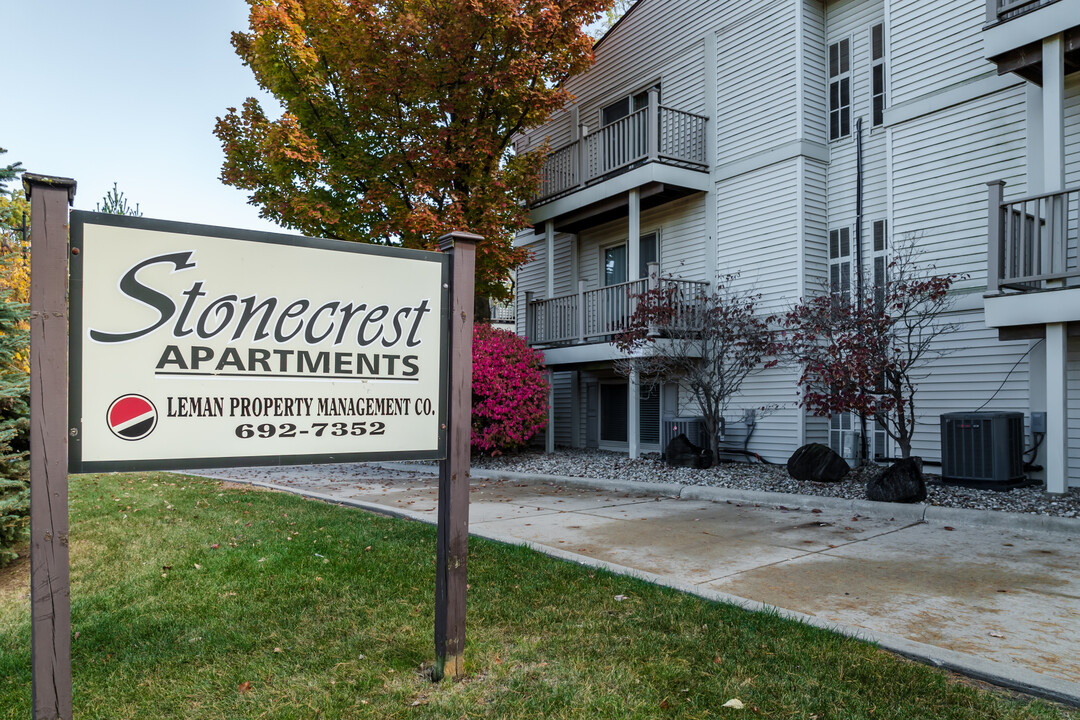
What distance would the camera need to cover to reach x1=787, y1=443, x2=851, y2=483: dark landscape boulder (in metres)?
9.15

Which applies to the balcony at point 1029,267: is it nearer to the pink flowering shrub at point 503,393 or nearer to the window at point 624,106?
the pink flowering shrub at point 503,393

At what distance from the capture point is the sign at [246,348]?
269 cm

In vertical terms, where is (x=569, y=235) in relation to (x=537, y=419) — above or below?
above

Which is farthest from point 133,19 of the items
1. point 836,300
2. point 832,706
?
point 832,706

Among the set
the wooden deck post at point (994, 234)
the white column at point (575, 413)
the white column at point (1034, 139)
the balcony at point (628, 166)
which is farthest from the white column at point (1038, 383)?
the white column at point (575, 413)

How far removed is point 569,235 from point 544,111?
3.61 m

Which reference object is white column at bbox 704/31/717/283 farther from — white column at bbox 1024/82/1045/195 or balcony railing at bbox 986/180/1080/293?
balcony railing at bbox 986/180/1080/293

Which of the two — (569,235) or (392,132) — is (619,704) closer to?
(392,132)

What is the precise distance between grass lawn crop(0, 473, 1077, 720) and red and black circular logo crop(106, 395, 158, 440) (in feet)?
3.97

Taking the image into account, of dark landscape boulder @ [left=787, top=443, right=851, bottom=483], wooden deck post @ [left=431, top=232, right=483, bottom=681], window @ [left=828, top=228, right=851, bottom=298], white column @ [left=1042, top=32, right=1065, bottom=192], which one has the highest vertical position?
white column @ [left=1042, top=32, right=1065, bottom=192]

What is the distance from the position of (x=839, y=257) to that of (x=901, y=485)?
565 centimetres

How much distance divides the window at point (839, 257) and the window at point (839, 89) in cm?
169

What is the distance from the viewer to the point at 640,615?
4.11 meters

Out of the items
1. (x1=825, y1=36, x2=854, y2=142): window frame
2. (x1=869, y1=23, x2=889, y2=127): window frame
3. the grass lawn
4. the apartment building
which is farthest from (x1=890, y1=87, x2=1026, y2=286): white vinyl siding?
the grass lawn
